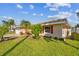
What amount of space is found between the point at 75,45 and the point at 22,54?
27.7 inches

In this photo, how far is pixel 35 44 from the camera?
2721mm

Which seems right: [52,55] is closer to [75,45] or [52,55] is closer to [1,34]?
[75,45]

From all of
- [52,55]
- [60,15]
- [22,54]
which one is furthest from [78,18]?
[22,54]

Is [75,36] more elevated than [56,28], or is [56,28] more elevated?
[56,28]

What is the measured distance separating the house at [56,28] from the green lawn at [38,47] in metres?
0.09

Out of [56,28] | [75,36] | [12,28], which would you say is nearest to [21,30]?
[12,28]

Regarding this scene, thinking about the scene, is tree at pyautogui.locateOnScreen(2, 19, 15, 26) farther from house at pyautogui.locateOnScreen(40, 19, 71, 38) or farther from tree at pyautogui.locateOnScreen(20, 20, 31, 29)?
house at pyautogui.locateOnScreen(40, 19, 71, 38)

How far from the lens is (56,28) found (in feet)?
9.02

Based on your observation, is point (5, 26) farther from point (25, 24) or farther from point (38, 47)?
point (38, 47)

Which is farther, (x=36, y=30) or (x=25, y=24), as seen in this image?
(x=36, y=30)

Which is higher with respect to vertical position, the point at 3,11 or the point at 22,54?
the point at 3,11

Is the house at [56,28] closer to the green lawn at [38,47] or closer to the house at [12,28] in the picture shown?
the green lawn at [38,47]

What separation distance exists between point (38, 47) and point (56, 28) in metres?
0.35

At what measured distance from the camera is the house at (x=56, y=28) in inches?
107
